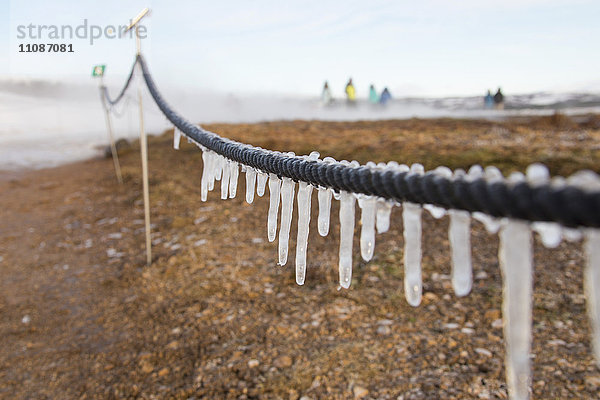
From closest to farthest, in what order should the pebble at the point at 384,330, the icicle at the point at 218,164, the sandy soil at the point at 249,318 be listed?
the icicle at the point at 218,164
the sandy soil at the point at 249,318
the pebble at the point at 384,330

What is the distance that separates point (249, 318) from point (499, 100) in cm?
2753

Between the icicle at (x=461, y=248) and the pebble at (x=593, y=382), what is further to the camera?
the pebble at (x=593, y=382)

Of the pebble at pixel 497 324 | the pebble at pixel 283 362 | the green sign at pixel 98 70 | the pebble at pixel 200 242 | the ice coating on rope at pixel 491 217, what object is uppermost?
the green sign at pixel 98 70

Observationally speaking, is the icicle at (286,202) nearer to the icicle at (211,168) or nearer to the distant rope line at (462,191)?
the distant rope line at (462,191)

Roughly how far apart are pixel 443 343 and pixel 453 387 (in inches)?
21.2

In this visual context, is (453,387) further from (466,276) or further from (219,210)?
(219,210)

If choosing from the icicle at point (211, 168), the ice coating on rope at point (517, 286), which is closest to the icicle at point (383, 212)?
the ice coating on rope at point (517, 286)

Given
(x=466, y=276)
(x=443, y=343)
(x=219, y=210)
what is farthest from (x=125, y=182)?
(x=466, y=276)

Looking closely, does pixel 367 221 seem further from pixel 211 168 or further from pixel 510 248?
pixel 211 168

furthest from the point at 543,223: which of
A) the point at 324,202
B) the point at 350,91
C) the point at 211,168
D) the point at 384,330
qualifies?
the point at 350,91

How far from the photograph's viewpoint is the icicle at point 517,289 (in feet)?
2.65

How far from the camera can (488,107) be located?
30.2 meters

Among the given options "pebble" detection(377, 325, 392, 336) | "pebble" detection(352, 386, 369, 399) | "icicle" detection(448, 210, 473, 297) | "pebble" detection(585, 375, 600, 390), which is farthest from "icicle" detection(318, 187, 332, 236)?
"pebble" detection(585, 375, 600, 390)

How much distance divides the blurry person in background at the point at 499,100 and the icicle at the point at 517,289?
29.3 metres
